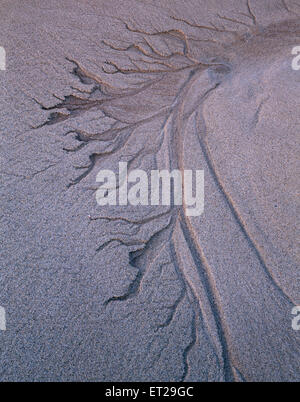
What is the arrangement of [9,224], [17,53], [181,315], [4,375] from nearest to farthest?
1. [4,375]
2. [181,315]
3. [9,224]
4. [17,53]

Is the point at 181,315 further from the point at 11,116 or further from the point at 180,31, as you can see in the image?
the point at 180,31

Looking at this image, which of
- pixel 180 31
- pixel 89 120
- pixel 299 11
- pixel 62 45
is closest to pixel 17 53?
pixel 62 45

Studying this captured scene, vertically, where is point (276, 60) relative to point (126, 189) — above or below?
above

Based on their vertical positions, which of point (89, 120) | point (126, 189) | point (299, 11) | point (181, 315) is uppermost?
point (299, 11)

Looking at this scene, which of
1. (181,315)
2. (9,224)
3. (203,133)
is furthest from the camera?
(203,133)

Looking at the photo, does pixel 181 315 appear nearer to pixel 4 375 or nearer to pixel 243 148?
pixel 4 375

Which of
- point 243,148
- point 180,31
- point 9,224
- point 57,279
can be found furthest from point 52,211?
point 180,31

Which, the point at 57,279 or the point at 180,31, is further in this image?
the point at 180,31
